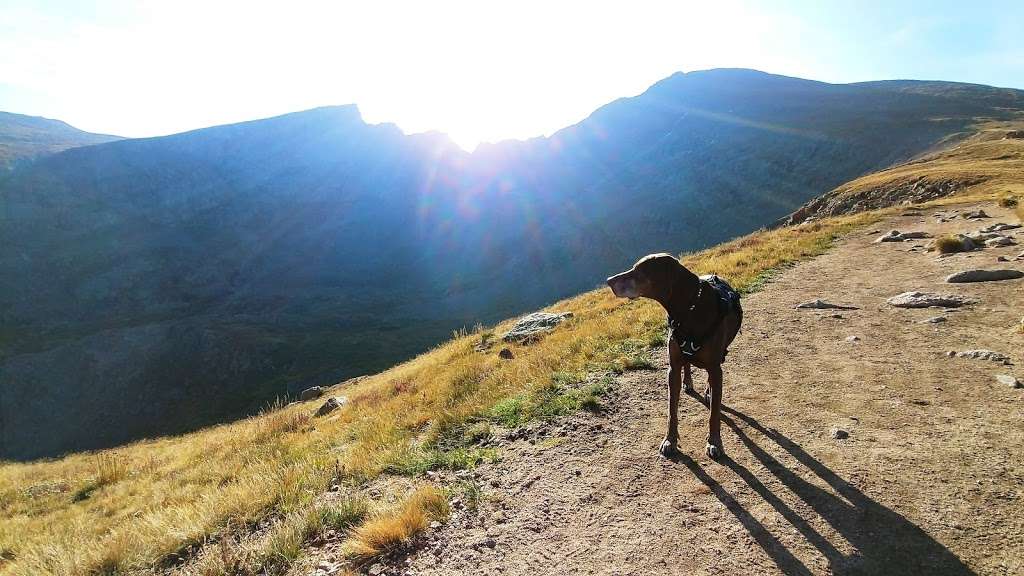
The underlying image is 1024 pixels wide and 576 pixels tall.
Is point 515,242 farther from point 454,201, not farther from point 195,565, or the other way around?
point 195,565

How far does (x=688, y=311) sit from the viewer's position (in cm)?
486

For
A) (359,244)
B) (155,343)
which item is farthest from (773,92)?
(155,343)

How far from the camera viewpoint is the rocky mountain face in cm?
5050

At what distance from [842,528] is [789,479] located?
0.72 m

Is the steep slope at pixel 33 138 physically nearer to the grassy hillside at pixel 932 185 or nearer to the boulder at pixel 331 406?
the boulder at pixel 331 406

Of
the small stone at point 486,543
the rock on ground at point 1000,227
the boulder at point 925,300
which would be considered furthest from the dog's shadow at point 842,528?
the rock on ground at point 1000,227

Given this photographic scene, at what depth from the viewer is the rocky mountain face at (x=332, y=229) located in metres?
50.5

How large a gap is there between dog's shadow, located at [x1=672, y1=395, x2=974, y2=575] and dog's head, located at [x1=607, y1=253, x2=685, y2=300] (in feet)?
6.42

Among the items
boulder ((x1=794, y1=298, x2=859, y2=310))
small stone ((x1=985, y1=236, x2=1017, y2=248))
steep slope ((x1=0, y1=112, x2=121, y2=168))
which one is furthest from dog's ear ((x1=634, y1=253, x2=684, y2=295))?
steep slope ((x1=0, y1=112, x2=121, y2=168))

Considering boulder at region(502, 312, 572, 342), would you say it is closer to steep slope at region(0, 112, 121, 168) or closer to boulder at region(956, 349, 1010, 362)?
boulder at region(956, 349, 1010, 362)

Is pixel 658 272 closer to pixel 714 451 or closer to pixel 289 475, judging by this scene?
pixel 714 451

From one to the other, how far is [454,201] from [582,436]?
115m

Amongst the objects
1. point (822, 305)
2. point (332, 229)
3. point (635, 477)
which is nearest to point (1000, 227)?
point (822, 305)

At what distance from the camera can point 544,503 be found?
4.57 meters
